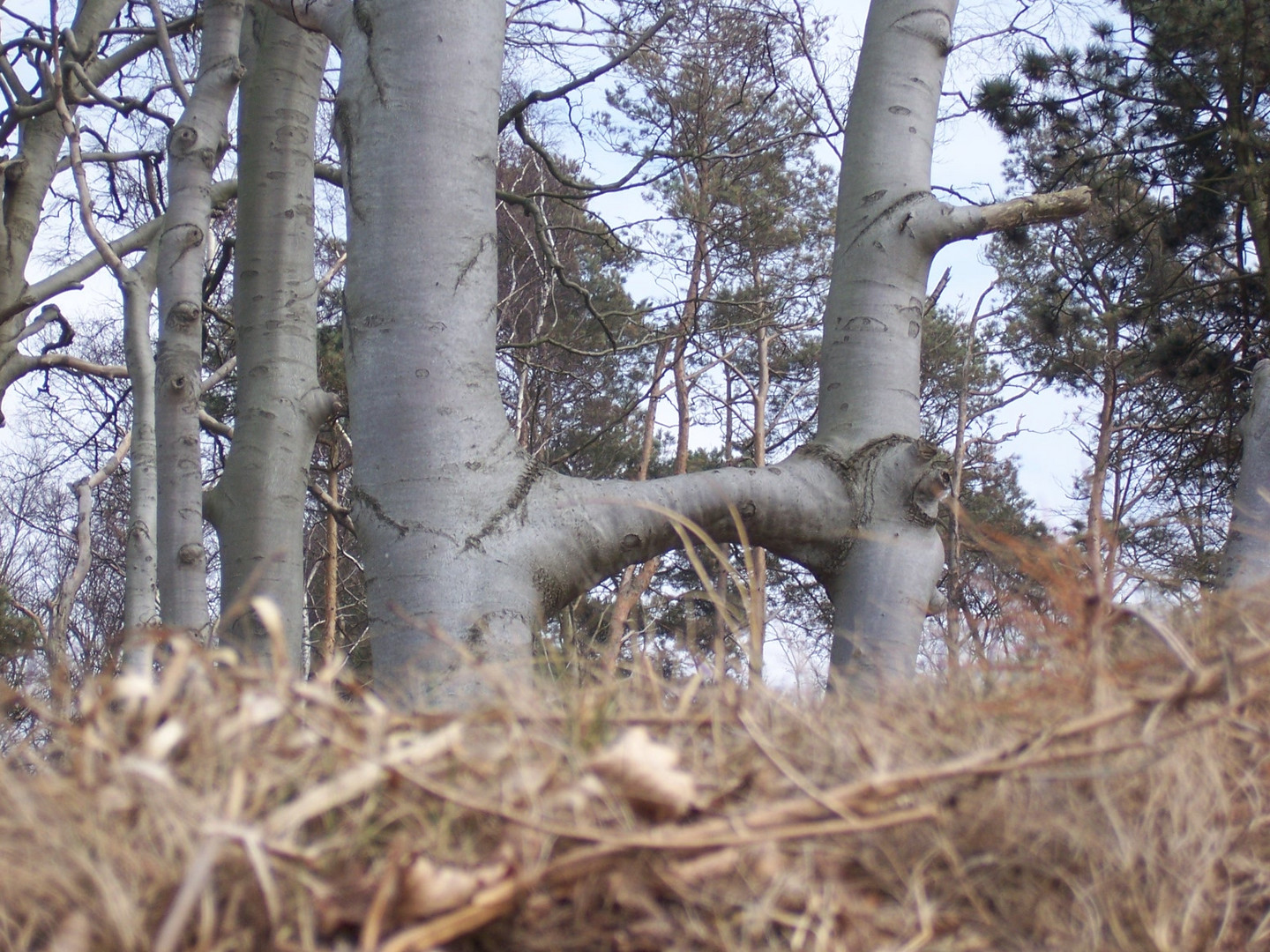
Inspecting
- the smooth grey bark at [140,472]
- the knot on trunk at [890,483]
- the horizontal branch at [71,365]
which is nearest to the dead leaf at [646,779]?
the knot on trunk at [890,483]

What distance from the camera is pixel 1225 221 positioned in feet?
28.5

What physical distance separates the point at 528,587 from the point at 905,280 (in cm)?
169

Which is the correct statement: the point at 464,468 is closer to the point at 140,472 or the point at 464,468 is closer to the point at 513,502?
the point at 513,502

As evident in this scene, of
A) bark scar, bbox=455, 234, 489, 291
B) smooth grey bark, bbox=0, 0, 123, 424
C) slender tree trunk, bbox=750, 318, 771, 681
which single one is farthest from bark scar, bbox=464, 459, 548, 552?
smooth grey bark, bbox=0, 0, 123, 424

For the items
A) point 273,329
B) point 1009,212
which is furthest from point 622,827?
point 273,329

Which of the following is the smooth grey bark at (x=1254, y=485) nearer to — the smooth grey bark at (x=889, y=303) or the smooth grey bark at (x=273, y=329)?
the smooth grey bark at (x=889, y=303)

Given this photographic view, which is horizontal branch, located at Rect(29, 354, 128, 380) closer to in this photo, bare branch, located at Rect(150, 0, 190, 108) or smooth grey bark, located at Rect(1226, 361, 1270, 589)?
bare branch, located at Rect(150, 0, 190, 108)

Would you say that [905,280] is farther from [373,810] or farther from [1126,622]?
[373,810]

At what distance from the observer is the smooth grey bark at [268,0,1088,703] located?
2.33 meters

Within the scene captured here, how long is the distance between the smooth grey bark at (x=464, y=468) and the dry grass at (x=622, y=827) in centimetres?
99

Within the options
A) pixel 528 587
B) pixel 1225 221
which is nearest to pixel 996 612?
pixel 528 587

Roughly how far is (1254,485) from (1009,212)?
1377mm

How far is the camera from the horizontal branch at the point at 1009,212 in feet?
10.5

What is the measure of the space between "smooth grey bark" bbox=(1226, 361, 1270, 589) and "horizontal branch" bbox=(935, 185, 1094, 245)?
1.06 metres
